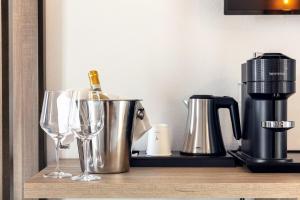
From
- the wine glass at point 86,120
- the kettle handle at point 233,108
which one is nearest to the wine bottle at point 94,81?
the wine glass at point 86,120

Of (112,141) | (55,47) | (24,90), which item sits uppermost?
(55,47)

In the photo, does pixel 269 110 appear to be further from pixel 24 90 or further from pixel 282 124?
pixel 24 90

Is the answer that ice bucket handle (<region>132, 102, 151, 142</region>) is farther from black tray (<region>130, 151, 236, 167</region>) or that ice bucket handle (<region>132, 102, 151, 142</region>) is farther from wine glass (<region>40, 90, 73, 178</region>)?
wine glass (<region>40, 90, 73, 178</region>)

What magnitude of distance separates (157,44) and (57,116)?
0.50 m

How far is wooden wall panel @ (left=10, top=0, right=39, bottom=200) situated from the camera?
150 cm

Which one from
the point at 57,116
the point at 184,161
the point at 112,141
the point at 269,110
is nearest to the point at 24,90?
the point at 57,116

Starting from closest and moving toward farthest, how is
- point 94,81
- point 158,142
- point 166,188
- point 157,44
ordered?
point 166,188 < point 94,81 < point 158,142 < point 157,44

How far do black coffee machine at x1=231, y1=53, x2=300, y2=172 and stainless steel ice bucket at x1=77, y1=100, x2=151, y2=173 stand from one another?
1.13 ft

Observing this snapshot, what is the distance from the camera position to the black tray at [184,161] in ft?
4.54

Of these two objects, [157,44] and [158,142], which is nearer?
[158,142]

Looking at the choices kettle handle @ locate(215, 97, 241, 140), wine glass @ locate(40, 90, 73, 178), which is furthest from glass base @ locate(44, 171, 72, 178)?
kettle handle @ locate(215, 97, 241, 140)

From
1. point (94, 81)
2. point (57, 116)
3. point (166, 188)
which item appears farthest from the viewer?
point (94, 81)

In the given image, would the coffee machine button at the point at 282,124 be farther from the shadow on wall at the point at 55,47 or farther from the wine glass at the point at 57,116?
the shadow on wall at the point at 55,47

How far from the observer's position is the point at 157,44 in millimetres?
1606
